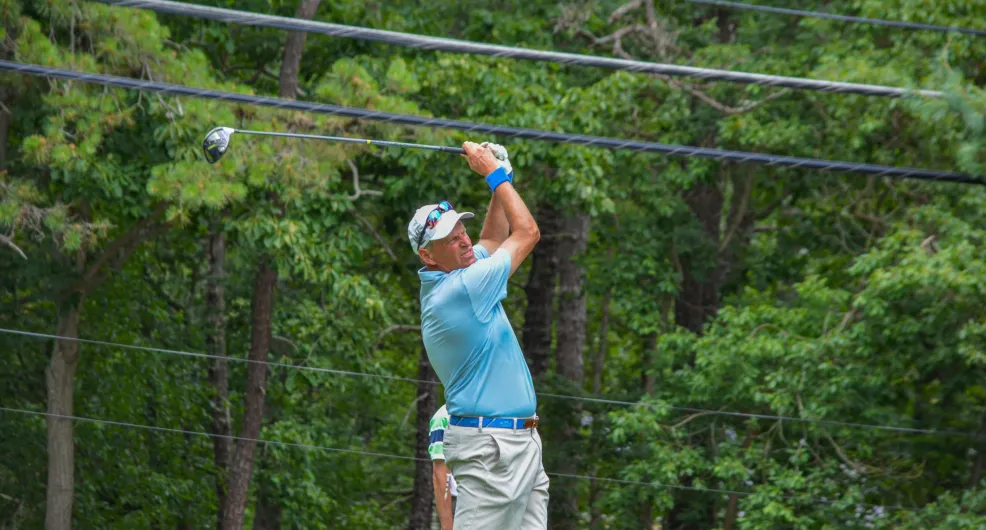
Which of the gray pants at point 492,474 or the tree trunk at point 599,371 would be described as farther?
the tree trunk at point 599,371

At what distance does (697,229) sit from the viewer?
47.4 ft

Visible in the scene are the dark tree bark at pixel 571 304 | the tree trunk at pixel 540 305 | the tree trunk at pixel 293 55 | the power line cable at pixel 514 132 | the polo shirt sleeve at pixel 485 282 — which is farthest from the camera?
the dark tree bark at pixel 571 304

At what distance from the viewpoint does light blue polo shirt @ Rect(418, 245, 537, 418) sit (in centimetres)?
410

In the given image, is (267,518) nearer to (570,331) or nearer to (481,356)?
(570,331)

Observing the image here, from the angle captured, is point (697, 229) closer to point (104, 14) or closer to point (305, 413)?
point (305, 413)

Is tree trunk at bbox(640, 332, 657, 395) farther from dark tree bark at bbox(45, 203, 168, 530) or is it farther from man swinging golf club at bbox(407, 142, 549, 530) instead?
man swinging golf club at bbox(407, 142, 549, 530)

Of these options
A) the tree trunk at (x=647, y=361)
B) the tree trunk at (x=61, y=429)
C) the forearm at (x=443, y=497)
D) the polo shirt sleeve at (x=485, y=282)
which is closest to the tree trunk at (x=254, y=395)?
the tree trunk at (x=61, y=429)

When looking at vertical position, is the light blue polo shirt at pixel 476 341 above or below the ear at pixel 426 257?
below

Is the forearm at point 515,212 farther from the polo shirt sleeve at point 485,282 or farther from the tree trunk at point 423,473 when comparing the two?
the tree trunk at point 423,473

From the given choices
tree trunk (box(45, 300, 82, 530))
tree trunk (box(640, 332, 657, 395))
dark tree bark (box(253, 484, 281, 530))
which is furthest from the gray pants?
dark tree bark (box(253, 484, 281, 530))

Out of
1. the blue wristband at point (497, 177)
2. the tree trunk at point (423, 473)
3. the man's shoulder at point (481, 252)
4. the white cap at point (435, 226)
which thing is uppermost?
the blue wristband at point (497, 177)

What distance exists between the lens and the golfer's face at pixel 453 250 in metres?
4.15

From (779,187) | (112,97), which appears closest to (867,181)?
(779,187)

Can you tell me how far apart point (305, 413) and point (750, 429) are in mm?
6205
